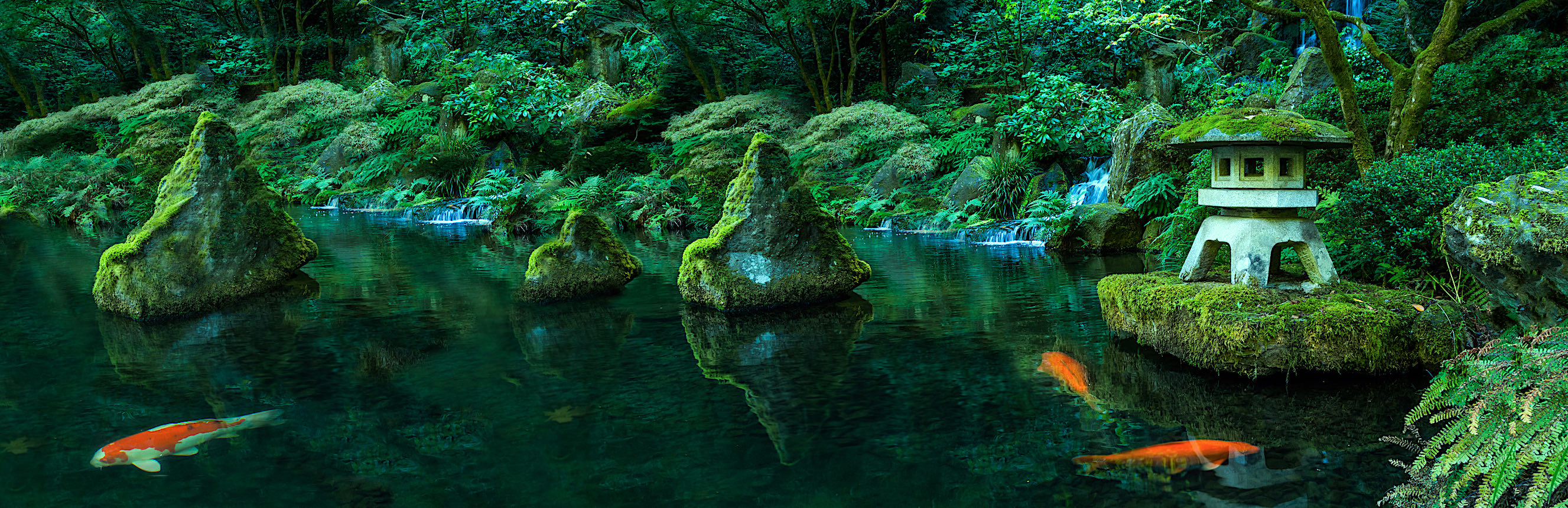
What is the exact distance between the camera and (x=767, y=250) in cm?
1040

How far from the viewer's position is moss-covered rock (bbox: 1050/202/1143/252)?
16.0m

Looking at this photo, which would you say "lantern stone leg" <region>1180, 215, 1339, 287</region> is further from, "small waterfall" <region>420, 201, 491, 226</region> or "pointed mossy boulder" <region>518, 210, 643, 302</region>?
"small waterfall" <region>420, 201, 491, 226</region>

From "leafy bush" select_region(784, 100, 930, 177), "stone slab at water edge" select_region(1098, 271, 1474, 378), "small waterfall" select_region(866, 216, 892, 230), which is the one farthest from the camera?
"leafy bush" select_region(784, 100, 930, 177)

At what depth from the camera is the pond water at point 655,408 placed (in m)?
4.88

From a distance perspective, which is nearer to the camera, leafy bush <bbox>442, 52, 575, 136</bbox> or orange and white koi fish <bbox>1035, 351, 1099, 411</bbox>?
orange and white koi fish <bbox>1035, 351, 1099, 411</bbox>

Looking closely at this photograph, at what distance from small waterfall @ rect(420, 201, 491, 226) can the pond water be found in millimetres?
13448

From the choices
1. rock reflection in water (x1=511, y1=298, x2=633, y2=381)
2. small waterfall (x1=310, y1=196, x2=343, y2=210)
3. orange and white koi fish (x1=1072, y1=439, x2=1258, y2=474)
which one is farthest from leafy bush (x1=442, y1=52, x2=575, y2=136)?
orange and white koi fish (x1=1072, y1=439, x2=1258, y2=474)

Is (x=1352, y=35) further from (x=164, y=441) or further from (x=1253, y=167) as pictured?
(x=164, y=441)

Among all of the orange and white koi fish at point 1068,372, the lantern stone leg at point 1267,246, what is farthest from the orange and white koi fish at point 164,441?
the lantern stone leg at point 1267,246

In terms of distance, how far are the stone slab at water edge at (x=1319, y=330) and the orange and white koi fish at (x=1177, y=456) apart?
4.49ft

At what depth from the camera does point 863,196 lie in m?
23.5

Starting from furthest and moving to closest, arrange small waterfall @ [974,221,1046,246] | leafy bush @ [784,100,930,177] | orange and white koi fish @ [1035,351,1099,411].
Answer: leafy bush @ [784,100,930,177] < small waterfall @ [974,221,1046,246] < orange and white koi fish @ [1035,351,1099,411]

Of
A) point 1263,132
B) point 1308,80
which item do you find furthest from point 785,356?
point 1308,80

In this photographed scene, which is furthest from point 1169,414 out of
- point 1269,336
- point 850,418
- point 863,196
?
point 863,196
